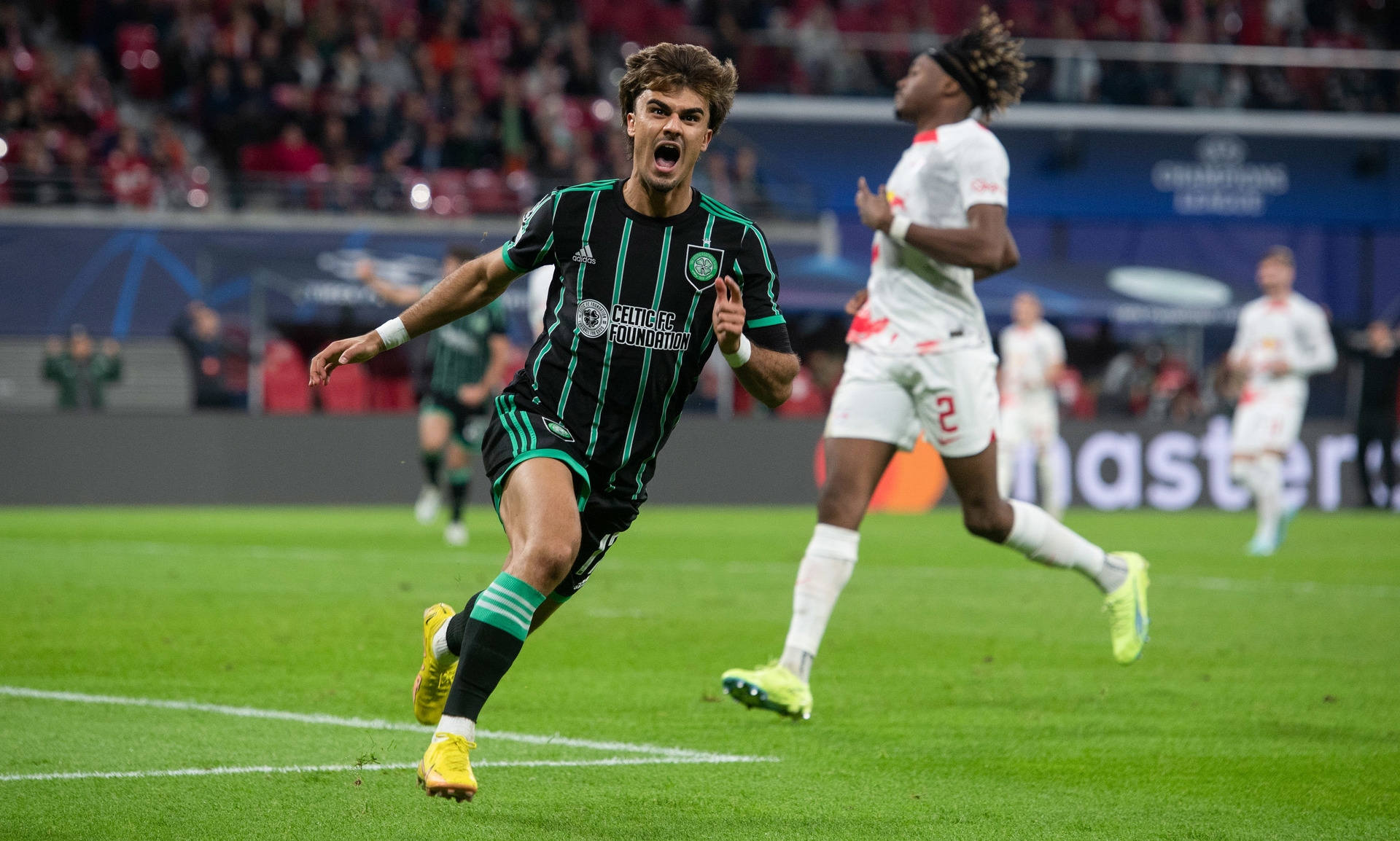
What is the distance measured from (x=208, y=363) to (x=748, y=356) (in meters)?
15.9

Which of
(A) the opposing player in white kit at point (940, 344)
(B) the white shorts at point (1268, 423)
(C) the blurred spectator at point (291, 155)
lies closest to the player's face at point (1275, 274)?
(B) the white shorts at point (1268, 423)

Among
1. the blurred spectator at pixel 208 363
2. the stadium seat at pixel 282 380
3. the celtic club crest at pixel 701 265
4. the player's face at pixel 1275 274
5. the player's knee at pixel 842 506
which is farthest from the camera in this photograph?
the stadium seat at pixel 282 380

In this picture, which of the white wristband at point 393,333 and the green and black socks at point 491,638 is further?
the white wristband at point 393,333

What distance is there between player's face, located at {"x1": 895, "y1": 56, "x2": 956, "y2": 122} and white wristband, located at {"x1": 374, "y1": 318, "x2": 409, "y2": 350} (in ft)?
9.12

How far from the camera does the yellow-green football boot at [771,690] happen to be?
5.31 m

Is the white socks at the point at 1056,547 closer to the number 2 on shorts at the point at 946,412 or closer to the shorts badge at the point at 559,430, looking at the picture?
the number 2 on shorts at the point at 946,412

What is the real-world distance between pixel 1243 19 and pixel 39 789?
29.4 metres

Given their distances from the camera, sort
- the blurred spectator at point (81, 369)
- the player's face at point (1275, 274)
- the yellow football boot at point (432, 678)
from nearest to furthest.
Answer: the yellow football boot at point (432, 678) < the player's face at point (1275, 274) < the blurred spectator at point (81, 369)

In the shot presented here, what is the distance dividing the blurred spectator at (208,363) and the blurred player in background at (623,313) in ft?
50.3

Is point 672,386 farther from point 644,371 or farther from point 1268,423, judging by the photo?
point 1268,423

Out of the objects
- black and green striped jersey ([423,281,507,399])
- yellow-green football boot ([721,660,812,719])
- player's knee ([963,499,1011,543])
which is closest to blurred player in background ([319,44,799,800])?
yellow-green football boot ([721,660,812,719])

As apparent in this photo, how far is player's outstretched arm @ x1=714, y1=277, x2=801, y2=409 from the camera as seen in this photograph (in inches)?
164

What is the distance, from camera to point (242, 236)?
69.5 feet

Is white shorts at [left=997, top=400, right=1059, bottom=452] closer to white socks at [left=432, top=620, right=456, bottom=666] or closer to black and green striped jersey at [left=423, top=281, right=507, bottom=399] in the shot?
black and green striped jersey at [left=423, top=281, right=507, bottom=399]
